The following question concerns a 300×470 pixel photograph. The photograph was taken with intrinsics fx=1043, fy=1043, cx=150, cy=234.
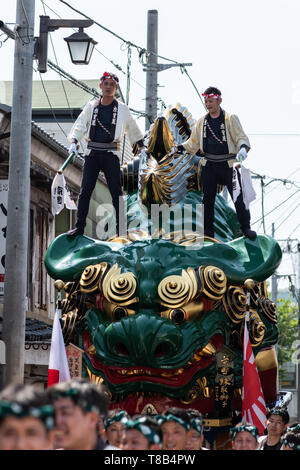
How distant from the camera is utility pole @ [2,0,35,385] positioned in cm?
1126

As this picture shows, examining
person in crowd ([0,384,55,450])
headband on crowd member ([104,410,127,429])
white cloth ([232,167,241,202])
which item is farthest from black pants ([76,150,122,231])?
person in crowd ([0,384,55,450])

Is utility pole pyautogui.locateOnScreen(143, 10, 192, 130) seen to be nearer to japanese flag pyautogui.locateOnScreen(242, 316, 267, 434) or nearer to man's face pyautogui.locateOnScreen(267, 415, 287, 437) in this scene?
japanese flag pyautogui.locateOnScreen(242, 316, 267, 434)

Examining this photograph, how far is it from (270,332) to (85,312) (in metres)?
1.79

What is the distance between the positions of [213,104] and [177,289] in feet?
6.92

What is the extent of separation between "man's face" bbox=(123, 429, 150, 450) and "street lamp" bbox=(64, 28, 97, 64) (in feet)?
23.7

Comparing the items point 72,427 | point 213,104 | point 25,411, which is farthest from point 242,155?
point 25,411

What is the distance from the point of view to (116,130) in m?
10.7

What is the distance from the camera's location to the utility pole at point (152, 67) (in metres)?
17.5

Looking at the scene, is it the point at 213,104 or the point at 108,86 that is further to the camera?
the point at 108,86

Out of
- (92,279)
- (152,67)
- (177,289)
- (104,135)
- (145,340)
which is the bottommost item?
(145,340)

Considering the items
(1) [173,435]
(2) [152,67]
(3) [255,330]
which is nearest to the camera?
(1) [173,435]

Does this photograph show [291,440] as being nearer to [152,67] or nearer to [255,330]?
[255,330]

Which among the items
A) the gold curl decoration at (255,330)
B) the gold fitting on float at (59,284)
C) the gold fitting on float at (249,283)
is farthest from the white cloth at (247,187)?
the gold fitting on float at (59,284)
